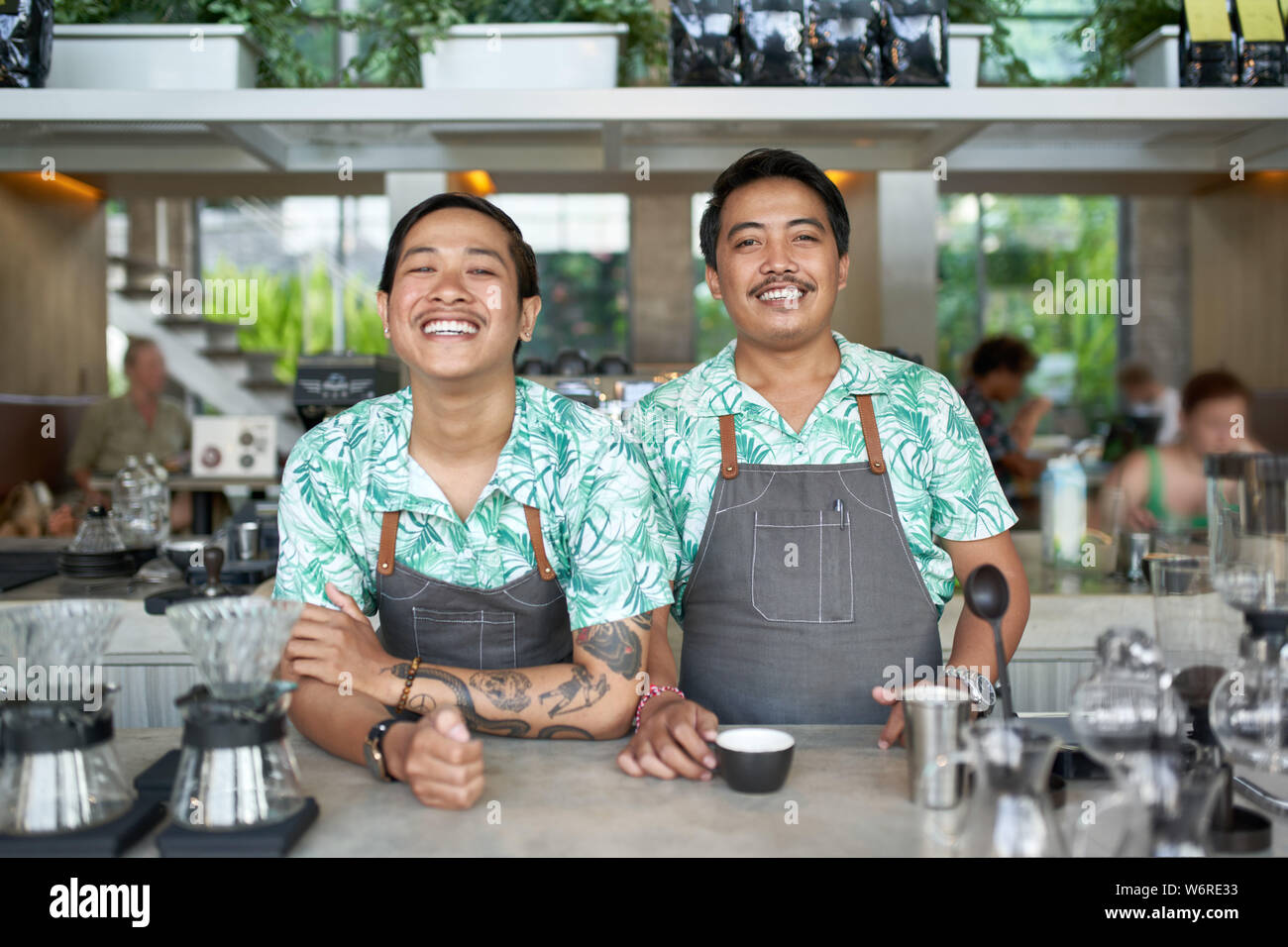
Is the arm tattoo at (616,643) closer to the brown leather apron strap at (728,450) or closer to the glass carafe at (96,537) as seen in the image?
the brown leather apron strap at (728,450)

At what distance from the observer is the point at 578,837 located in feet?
3.67

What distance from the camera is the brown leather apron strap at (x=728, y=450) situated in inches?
73.7

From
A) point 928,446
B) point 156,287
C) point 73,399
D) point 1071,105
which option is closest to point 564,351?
point 1071,105

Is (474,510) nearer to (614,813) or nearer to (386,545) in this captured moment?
(386,545)

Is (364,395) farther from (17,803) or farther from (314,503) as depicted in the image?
(17,803)

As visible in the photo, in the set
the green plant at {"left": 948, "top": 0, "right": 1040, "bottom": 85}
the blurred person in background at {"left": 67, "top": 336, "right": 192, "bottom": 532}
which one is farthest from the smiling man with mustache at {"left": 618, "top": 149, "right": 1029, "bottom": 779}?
the blurred person in background at {"left": 67, "top": 336, "right": 192, "bottom": 532}

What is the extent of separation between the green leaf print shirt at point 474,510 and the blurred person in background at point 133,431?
4023mm

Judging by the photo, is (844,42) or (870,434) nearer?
(870,434)

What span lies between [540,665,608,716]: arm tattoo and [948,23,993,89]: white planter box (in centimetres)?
192

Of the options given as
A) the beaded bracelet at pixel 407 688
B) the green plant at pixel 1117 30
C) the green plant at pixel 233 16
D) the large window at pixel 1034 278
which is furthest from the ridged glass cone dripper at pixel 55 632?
the large window at pixel 1034 278

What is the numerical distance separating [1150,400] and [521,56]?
602 centimetres

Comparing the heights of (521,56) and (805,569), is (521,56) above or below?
above

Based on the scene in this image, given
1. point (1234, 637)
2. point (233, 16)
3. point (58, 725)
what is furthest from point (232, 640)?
point (233, 16)

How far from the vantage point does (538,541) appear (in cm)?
166
